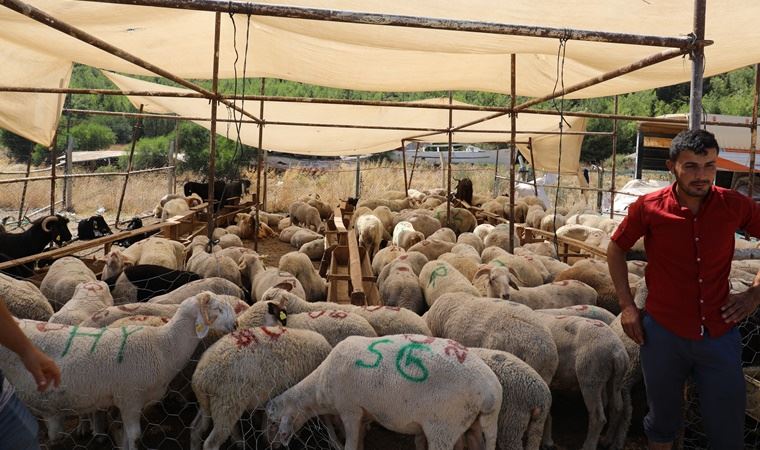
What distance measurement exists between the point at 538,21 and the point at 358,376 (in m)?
3.36

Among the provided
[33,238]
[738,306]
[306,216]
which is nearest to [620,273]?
[738,306]

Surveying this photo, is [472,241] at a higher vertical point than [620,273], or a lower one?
lower

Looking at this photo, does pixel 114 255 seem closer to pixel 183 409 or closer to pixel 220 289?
pixel 220 289

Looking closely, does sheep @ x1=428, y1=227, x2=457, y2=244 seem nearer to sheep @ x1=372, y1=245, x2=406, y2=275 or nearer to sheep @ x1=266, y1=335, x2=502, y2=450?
sheep @ x1=372, y1=245, x2=406, y2=275

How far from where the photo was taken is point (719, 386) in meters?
2.75

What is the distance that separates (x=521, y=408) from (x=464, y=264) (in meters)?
3.62

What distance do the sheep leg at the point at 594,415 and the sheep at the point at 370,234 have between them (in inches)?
249

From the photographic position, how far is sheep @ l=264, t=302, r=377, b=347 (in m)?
4.03

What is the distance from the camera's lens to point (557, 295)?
5.61 metres

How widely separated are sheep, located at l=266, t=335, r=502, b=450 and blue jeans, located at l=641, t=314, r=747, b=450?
2.63 ft

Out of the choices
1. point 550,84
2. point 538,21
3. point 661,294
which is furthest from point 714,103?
point 661,294

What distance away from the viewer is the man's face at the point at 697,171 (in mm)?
2730

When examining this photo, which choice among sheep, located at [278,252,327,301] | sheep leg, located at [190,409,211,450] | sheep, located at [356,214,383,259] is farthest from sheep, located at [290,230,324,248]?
sheep leg, located at [190,409,211,450]

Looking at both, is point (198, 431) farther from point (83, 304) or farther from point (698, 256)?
point (698, 256)
